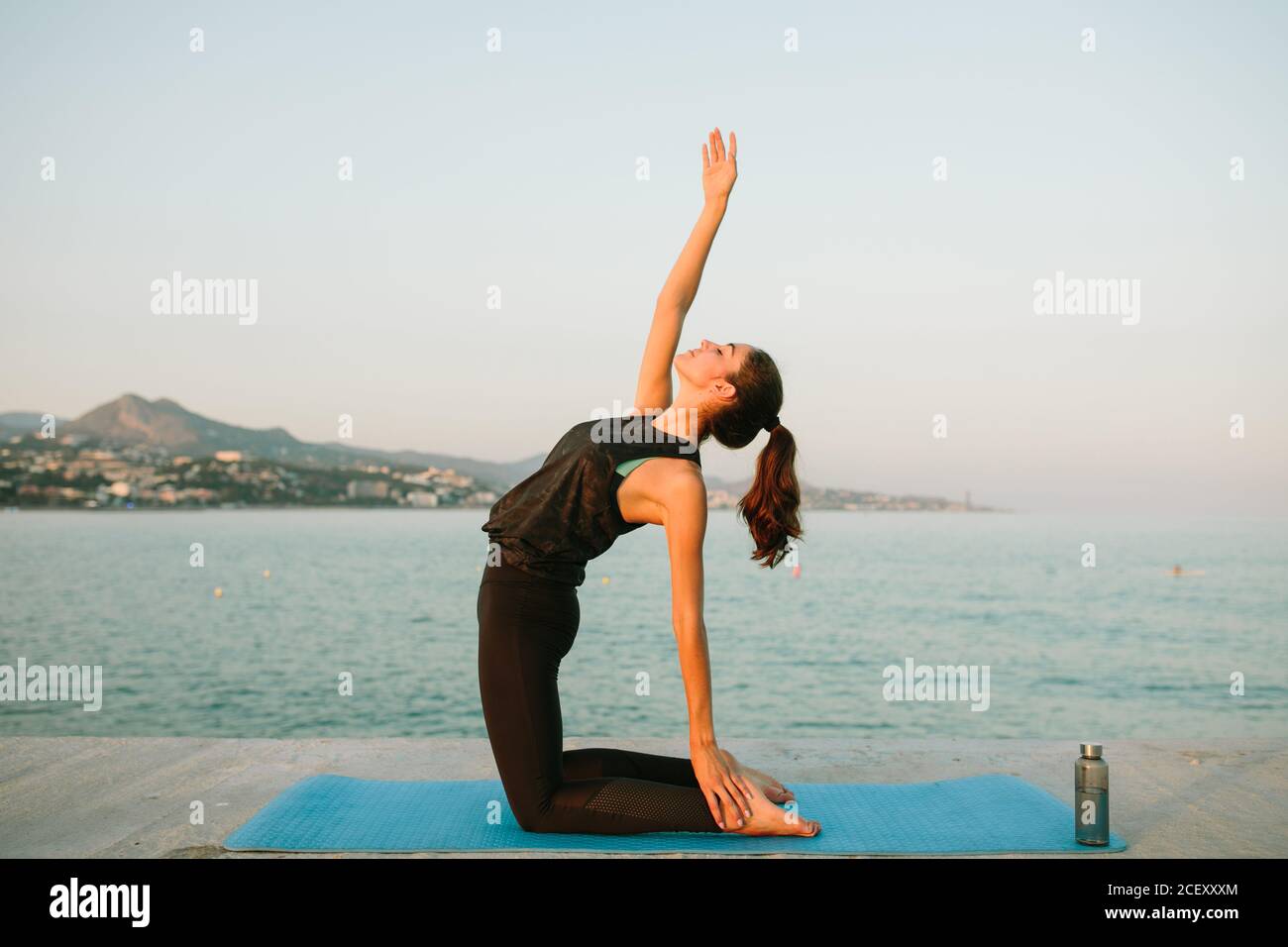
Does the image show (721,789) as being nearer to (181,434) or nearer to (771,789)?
(771,789)

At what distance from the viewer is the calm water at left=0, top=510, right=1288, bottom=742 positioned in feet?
51.4

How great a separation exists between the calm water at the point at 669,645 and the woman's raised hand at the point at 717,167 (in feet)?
27.0

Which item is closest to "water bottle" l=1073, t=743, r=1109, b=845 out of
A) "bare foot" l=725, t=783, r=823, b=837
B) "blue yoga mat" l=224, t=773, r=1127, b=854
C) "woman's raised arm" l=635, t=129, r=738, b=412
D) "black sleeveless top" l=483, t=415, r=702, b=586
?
"blue yoga mat" l=224, t=773, r=1127, b=854

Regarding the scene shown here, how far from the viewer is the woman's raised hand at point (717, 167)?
333 cm

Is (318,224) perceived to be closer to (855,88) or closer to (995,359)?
(855,88)

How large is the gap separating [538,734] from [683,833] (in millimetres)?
509

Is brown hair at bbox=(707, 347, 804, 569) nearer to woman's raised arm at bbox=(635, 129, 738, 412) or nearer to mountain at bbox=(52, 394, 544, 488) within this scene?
woman's raised arm at bbox=(635, 129, 738, 412)

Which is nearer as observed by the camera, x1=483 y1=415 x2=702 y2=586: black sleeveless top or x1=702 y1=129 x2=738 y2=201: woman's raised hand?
x1=483 y1=415 x2=702 y2=586: black sleeveless top

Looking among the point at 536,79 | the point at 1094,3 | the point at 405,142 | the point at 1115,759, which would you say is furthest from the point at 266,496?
the point at 1115,759

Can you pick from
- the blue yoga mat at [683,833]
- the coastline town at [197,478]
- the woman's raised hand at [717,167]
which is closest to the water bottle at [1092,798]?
the blue yoga mat at [683,833]

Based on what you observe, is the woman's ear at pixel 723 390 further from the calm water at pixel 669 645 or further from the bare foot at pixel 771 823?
the calm water at pixel 669 645

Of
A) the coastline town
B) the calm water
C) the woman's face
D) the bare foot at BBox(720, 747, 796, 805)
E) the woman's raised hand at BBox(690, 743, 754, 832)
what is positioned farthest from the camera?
the coastline town

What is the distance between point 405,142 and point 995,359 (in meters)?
24.3

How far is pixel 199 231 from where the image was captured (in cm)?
4541
